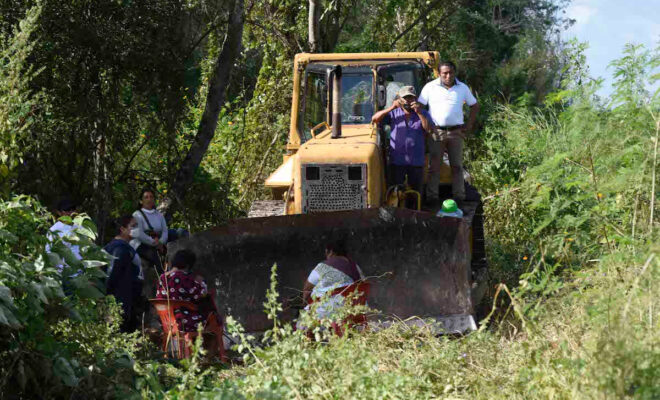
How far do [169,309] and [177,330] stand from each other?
17cm

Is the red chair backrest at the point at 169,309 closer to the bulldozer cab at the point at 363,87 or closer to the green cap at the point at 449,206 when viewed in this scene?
the green cap at the point at 449,206

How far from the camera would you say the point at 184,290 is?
7754 mm

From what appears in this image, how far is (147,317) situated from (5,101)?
2627mm

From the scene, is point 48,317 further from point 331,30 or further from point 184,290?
point 331,30

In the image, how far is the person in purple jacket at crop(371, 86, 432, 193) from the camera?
9.48m

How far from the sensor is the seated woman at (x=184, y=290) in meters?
7.66

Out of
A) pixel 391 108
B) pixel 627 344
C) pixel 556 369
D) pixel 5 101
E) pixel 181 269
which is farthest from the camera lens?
pixel 391 108

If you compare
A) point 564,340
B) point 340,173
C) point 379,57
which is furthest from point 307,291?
point 379,57

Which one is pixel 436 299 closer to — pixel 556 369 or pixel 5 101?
pixel 556 369

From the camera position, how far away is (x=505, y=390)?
582 centimetres

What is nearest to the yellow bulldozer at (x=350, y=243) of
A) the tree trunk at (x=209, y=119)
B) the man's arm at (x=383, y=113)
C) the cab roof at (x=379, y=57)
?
the man's arm at (x=383, y=113)

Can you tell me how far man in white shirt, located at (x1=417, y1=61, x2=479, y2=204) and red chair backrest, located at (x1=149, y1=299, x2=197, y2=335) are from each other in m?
3.35

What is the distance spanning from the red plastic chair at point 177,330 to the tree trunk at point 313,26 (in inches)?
308

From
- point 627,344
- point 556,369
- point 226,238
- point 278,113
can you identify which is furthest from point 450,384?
point 278,113
